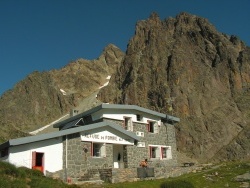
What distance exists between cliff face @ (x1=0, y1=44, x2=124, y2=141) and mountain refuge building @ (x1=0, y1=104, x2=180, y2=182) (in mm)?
82227

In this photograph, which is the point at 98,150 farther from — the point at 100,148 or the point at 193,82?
the point at 193,82

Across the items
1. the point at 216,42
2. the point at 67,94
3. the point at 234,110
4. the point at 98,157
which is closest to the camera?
the point at 98,157

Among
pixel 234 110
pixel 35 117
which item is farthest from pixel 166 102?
pixel 35 117

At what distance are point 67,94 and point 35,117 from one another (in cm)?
1957

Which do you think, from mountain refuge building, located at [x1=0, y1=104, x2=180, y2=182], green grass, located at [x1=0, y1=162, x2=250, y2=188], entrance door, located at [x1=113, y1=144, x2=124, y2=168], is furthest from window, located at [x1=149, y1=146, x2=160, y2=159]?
green grass, located at [x1=0, y1=162, x2=250, y2=188]

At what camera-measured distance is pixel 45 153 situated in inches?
1056

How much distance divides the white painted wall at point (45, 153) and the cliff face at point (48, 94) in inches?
3472

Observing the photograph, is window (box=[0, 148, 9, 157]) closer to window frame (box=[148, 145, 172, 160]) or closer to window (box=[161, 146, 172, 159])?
window frame (box=[148, 145, 172, 160])

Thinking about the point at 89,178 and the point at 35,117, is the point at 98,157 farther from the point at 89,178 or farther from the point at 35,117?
the point at 35,117

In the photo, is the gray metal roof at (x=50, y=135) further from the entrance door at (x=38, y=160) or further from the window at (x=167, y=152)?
the window at (x=167, y=152)

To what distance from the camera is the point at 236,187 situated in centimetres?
2202

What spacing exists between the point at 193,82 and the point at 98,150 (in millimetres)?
72093

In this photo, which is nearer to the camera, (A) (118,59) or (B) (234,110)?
(B) (234,110)

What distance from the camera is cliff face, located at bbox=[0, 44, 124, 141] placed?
125 m
